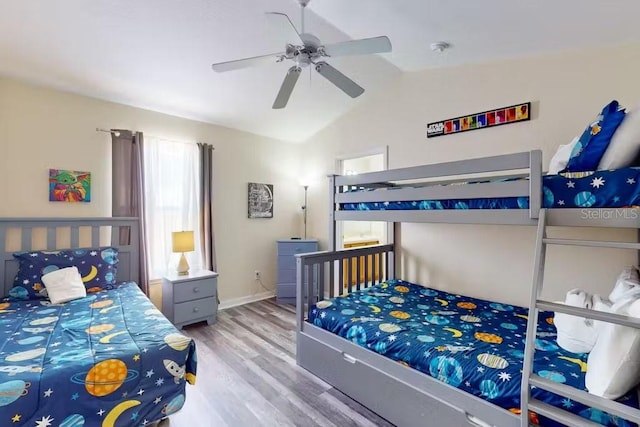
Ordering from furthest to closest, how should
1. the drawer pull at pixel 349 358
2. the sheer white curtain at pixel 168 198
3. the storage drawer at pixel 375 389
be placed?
1. the sheer white curtain at pixel 168 198
2. the drawer pull at pixel 349 358
3. the storage drawer at pixel 375 389

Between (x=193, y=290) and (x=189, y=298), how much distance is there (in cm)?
9

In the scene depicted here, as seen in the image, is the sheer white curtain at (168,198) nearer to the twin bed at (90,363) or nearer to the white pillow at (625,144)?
the twin bed at (90,363)

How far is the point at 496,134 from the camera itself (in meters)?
2.75

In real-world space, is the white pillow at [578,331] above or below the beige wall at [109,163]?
below

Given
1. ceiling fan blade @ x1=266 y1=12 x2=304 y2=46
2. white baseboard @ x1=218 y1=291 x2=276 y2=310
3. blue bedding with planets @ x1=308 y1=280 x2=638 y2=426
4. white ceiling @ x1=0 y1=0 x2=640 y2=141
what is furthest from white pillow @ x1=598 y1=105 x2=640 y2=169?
white baseboard @ x1=218 y1=291 x2=276 y2=310

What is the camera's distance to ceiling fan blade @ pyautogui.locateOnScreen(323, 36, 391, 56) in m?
1.71

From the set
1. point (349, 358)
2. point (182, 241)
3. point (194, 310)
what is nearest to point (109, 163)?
point (182, 241)

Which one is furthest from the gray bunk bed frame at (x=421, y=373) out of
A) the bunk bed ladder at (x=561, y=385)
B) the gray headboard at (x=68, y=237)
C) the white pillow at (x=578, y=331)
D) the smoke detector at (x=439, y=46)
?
the gray headboard at (x=68, y=237)

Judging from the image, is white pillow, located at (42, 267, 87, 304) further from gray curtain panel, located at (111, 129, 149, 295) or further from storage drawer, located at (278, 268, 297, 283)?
storage drawer, located at (278, 268, 297, 283)

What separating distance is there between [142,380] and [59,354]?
1.50 ft

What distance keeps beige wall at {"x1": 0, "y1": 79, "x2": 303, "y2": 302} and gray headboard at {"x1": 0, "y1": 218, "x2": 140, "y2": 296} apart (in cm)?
12

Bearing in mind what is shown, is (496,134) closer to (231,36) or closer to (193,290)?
(231,36)

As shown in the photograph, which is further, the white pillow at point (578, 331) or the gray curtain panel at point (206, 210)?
the gray curtain panel at point (206, 210)

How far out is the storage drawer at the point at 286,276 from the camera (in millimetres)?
4223
